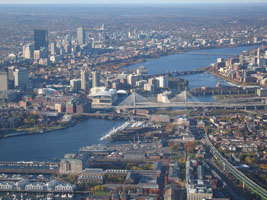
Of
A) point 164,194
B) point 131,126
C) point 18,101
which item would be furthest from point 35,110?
point 164,194

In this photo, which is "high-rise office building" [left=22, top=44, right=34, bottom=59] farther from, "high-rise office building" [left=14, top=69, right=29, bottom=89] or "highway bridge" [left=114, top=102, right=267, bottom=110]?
"highway bridge" [left=114, top=102, right=267, bottom=110]

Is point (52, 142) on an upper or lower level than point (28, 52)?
lower

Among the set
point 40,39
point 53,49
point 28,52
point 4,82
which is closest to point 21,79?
point 4,82

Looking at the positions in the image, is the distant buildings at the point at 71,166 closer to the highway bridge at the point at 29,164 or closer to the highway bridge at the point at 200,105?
the highway bridge at the point at 29,164

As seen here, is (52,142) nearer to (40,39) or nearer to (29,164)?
(29,164)

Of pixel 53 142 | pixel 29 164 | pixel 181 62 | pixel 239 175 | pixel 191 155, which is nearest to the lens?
pixel 239 175

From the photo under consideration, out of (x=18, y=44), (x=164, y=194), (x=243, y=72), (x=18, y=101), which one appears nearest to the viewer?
(x=164, y=194)

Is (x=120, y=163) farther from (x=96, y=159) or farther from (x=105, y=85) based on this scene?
(x=105, y=85)

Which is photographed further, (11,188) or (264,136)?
(264,136)

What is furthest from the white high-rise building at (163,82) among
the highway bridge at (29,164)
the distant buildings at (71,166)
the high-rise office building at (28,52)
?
the high-rise office building at (28,52)
